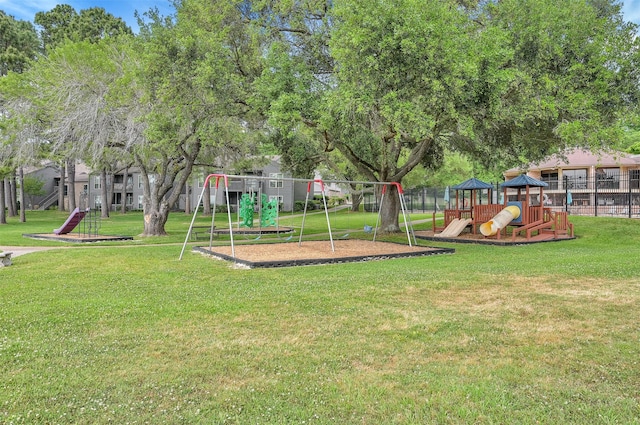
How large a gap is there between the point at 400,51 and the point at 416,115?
1.84 m

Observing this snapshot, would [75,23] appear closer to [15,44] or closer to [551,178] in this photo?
[15,44]

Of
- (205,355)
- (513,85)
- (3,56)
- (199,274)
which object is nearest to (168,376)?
(205,355)

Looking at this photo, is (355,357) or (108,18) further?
(108,18)

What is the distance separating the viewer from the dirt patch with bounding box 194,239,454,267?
11.9 m

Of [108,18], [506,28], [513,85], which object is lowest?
[513,85]

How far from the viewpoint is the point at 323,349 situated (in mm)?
4980

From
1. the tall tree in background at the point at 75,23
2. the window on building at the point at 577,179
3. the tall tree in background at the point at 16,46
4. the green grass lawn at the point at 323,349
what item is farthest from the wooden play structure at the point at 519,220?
the tall tree in background at the point at 75,23

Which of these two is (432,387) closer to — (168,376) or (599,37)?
(168,376)

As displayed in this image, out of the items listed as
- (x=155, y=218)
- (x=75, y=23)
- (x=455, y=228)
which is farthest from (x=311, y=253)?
(x=75, y=23)

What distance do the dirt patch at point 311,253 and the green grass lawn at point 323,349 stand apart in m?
2.29

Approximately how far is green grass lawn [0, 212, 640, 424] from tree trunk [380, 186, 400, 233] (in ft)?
39.0

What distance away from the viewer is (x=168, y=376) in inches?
166

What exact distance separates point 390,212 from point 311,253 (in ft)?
29.3

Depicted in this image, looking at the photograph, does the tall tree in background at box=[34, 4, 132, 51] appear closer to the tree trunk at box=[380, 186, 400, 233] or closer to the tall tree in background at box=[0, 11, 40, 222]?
the tall tree in background at box=[0, 11, 40, 222]
